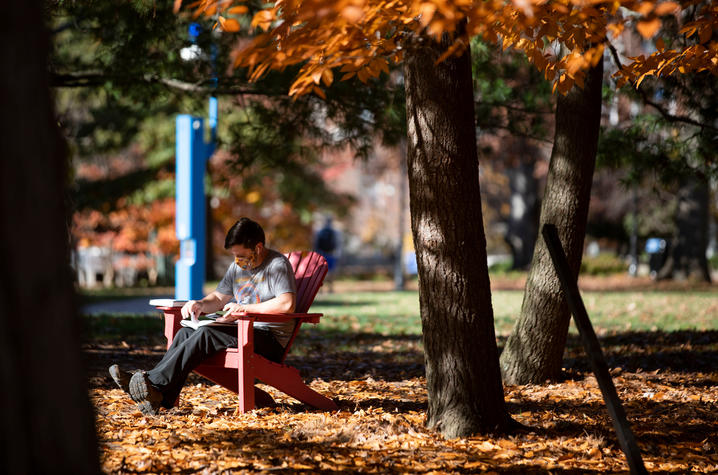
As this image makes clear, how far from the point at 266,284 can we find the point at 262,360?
19.7 inches

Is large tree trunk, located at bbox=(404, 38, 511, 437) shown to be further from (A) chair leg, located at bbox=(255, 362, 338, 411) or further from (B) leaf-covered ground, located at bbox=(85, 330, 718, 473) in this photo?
(A) chair leg, located at bbox=(255, 362, 338, 411)

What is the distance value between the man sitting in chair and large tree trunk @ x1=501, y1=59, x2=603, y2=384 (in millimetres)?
2035

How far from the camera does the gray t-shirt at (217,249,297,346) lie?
489cm

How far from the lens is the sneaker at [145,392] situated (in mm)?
4570

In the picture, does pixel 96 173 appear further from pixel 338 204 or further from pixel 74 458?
pixel 74 458

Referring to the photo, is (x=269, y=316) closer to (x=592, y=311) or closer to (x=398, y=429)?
(x=398, y=429)

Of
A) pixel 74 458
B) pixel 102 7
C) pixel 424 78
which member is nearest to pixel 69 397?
pixel 74 458

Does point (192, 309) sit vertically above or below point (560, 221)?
below

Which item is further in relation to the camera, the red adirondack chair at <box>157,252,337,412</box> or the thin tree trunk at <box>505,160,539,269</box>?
the thin tree trunk at <box>505,160,539,269</box>

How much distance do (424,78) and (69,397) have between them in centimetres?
272

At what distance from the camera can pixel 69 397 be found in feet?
6.73

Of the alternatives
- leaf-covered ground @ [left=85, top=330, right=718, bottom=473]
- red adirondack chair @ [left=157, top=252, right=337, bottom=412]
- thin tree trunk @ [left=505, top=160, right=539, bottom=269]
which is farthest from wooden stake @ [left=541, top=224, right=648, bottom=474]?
thin tree trunk @ [left=505, top=160, right=539, bottom=269]

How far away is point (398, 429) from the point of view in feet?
14.4

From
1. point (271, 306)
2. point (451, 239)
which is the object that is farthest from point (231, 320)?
point (451, 239)
